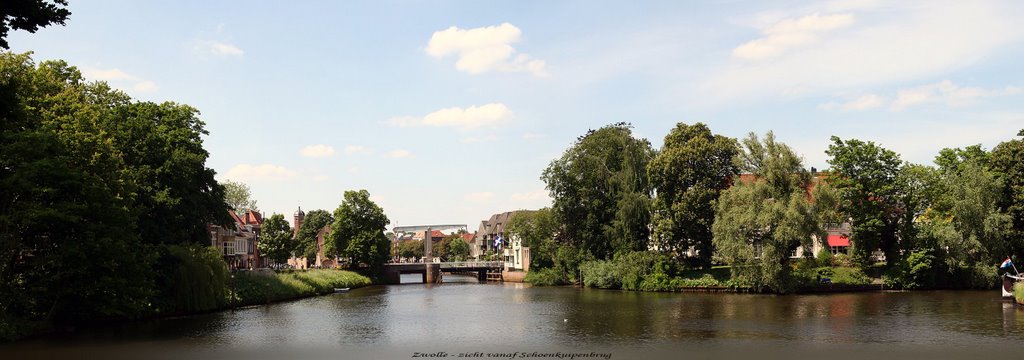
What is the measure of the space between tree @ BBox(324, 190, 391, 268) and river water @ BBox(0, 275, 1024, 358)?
1634 inches

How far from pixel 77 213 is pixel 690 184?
51.3 m

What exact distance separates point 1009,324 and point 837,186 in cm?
2970

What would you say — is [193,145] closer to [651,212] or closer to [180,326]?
[180,326]

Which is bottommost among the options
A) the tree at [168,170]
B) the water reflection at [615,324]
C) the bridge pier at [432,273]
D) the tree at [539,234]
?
the bridge pier at [432,273]

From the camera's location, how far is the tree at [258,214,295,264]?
108m

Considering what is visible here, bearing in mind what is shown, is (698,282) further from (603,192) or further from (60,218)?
(60,218)

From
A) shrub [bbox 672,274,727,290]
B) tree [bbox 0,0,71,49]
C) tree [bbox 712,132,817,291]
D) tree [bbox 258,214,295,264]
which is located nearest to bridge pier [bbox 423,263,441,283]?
tree [bbox 258,214,295,264]

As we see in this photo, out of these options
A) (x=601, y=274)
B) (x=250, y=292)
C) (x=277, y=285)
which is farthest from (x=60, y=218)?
(x=601, y=274)

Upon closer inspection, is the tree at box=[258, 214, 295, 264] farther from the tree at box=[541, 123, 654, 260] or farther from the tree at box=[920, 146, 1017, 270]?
the tree at box=[920, 146, 1017, 270]

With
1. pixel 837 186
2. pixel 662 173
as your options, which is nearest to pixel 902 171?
pixel 837 186

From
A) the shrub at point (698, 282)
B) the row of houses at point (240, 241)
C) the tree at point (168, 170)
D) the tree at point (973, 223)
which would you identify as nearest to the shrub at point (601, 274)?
the shrub at point (698, 282)

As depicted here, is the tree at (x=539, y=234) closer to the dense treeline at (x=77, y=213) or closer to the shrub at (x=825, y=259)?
the shrub at (x=825, y=259)

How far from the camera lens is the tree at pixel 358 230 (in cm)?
10112

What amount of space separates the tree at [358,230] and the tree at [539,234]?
725 inches
